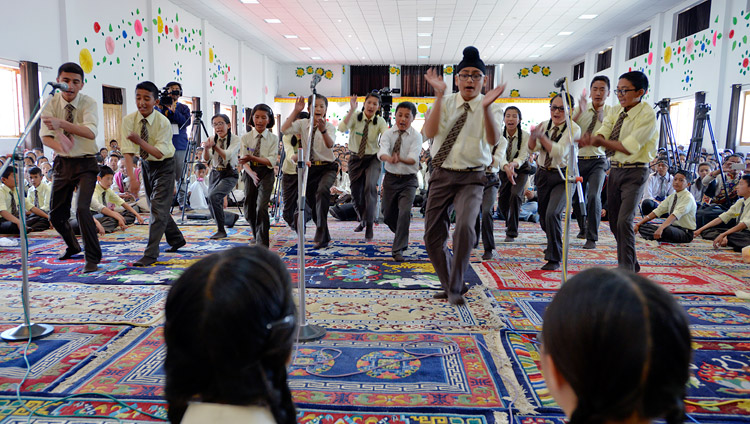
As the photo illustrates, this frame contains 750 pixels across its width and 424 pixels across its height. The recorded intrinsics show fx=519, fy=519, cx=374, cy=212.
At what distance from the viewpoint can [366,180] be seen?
18.3 feet

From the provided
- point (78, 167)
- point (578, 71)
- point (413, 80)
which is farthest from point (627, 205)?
point (413, 80)

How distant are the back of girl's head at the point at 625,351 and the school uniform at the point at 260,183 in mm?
4590

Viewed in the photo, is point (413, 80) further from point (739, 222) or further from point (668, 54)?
point (739, 222)

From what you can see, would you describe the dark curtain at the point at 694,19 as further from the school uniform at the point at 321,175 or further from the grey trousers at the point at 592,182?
the school uniform at the point at 321,175

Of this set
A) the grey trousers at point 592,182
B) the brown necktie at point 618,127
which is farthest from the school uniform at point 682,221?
the brown necktie at point 618,127

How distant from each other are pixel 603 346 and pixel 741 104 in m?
11.0

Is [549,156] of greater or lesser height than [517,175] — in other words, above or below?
above

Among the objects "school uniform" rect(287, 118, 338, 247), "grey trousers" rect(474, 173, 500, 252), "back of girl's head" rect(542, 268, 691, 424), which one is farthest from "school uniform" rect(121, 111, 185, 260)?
"back of girl's head" rect(542, 268, 691, 424)

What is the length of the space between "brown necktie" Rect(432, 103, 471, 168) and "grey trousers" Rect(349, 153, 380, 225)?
2153 mm

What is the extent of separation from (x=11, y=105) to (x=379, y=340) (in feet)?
25.2

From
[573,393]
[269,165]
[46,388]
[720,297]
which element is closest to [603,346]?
[573,393]

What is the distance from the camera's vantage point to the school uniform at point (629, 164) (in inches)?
139

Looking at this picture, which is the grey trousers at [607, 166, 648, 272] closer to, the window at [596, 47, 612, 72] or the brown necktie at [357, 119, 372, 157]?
the brown necktie at [357, 119, 372, 157]

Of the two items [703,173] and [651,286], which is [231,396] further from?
[703,173]
